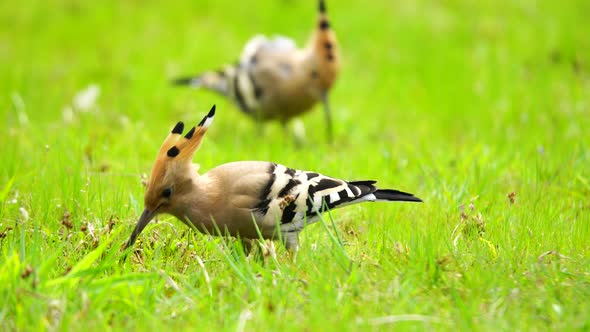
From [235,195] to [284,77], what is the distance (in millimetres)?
3545

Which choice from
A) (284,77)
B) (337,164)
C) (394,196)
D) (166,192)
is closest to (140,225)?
(166,192)

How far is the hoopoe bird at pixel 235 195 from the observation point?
346 cm

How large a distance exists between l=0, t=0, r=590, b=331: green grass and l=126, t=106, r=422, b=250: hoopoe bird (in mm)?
145

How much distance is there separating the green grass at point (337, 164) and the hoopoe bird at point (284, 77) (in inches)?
11.8

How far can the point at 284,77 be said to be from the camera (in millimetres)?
6945

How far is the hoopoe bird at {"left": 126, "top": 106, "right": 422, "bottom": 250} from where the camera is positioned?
346 cm

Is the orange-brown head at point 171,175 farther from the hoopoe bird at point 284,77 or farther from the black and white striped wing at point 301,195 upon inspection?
the hoopoe bird at point 284,77

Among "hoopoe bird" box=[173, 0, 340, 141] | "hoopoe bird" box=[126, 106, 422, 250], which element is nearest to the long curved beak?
"hoopoe bird" box=[126, 106, 422, 250]

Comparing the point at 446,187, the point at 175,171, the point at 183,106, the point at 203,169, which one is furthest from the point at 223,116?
the point at 175,171

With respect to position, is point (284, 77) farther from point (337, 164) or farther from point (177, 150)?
point (177, 150)

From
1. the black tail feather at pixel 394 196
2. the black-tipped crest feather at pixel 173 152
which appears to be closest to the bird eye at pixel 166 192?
the black-tipped crest feather at pixel 173 152

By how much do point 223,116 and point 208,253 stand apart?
458cm

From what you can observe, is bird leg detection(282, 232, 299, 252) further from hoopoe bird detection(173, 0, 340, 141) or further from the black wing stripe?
hoopoe bird detection(173, 0, 340, 141)

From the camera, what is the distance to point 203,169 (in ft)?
16.0
